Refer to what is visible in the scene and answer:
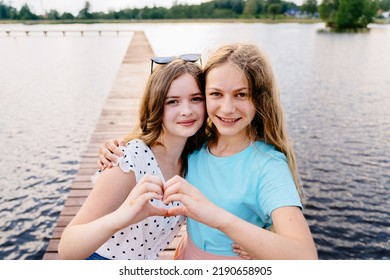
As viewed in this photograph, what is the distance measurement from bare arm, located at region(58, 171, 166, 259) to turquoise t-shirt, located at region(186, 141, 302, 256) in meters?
0.28

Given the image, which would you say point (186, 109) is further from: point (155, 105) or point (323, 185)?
point (323, 185)

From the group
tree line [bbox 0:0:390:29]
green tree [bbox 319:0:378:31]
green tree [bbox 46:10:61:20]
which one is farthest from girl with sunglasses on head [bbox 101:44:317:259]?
green tree [bbox 319:0:378:31]

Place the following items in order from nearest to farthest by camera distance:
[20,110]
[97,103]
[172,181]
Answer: [172,181] < [20,110] < [97,103]

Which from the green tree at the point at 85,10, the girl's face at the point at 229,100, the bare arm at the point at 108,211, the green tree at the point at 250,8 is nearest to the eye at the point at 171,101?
the girl's face at the point at 229,100

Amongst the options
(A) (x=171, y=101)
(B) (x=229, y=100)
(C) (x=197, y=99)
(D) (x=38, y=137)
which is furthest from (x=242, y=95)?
(D) (x=38, y=137)

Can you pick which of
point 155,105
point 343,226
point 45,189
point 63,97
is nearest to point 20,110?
point 63,97

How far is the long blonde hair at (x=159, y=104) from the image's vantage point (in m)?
1.63

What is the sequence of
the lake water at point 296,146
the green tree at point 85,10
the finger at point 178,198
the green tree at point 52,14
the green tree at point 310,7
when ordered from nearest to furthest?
the finger at point 178,198, the green tree at point 85,10, the lake water at point 296,146, the green tree at point 52,14, the green tree at point 310,7

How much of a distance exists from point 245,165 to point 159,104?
475 millimetres

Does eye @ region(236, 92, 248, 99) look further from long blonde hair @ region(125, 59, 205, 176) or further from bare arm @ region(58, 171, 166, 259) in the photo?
bare arm @ region(58, 171, 166, 259)

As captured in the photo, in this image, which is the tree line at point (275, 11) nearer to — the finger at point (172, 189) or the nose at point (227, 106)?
the nose at point (227, 106)

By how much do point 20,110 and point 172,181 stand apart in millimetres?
9049

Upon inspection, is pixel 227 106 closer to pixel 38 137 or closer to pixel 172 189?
pixel 172 189

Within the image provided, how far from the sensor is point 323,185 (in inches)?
236
